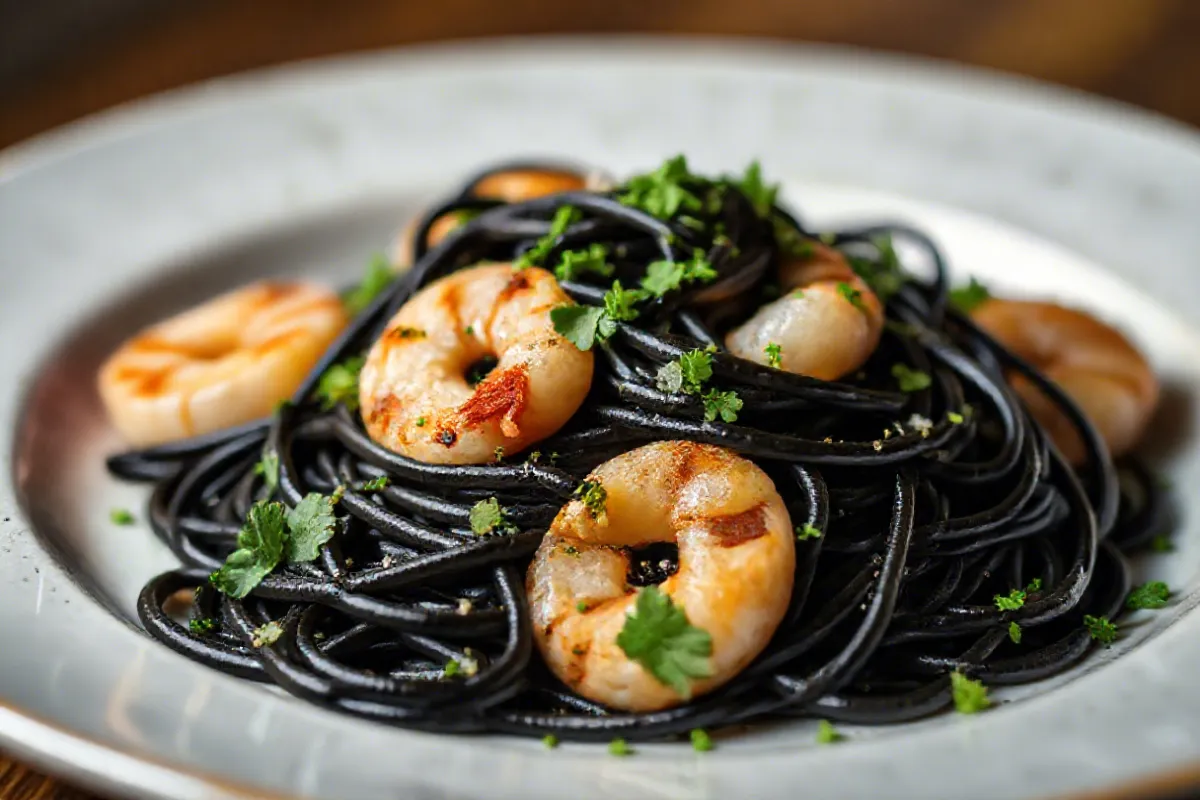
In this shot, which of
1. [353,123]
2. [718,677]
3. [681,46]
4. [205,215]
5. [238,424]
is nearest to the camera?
[718,677]

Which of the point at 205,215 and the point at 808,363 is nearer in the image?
the point at 808,363

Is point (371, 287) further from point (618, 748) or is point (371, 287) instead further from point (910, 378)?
point (618, 748)

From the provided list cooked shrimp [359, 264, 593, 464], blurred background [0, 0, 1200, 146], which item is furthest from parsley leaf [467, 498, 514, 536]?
blurred background [0, 0, 1200, 146]

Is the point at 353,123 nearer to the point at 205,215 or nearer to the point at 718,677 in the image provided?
the point at 205,215

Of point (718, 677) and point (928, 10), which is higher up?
point (928, 10)

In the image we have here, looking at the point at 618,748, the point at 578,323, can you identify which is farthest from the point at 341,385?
the point at 618,748

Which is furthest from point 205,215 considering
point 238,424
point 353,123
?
point 238,424

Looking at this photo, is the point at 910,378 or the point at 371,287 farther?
the point at 371,287
